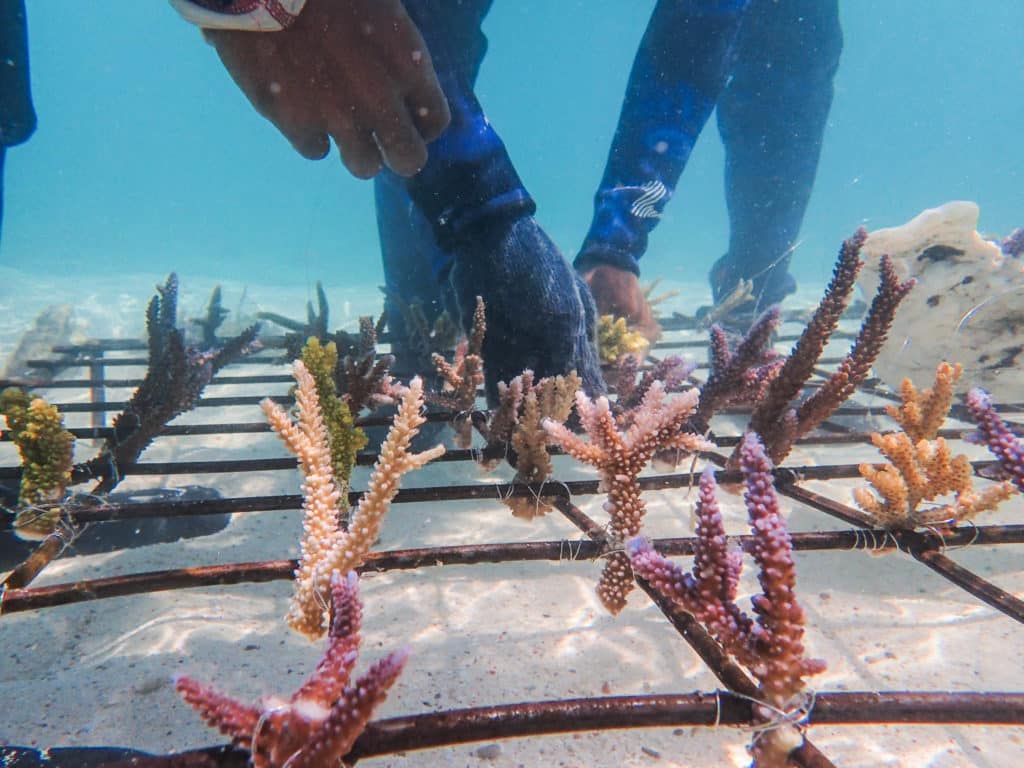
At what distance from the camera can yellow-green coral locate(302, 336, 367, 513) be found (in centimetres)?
194

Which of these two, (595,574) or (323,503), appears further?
(595,574)

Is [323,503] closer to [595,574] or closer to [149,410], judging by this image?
[595,574]

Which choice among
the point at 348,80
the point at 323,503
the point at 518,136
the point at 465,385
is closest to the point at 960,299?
the point at 465,385

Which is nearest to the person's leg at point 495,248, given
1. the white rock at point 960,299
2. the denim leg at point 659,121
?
the denim leg at point 659,121

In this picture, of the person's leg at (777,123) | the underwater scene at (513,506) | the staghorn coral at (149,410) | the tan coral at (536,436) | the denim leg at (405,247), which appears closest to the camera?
the underwater scene at (513,506)

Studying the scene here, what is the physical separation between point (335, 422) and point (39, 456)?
3.63ft

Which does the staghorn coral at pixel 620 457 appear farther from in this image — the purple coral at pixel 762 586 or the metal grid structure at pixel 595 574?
the purple coral at pixel 762 586

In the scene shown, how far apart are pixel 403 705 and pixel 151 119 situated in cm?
15408

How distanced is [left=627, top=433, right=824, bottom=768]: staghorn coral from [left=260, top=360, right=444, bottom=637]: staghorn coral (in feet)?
2.37

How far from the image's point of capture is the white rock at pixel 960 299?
3350 mm

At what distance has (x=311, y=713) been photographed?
3.06 ft

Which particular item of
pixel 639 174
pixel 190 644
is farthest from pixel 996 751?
pixel 639 174

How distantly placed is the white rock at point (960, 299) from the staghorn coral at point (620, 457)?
9.14 ft

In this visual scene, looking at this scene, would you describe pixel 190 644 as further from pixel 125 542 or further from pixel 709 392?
pixel 709 392
